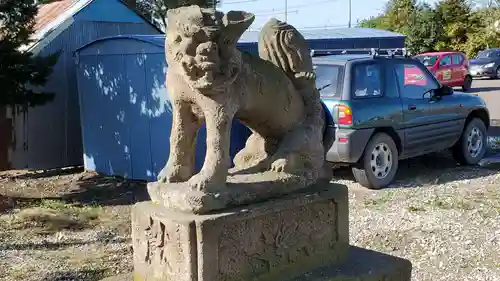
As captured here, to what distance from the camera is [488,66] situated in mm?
27375

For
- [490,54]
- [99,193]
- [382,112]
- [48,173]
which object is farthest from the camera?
[490,54]

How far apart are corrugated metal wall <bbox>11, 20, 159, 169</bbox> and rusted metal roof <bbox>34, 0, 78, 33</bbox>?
65 cm

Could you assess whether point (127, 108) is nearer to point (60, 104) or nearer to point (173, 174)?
point (60, 104)

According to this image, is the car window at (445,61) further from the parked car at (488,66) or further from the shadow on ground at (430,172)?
the shadow on ground at (430,172)

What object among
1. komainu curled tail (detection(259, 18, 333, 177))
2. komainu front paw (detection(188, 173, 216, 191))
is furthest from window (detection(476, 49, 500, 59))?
komainu front paw (detection(188, 173, 216, 191))

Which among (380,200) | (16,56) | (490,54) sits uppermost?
(490,54)

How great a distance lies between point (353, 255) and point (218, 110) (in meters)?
1.45

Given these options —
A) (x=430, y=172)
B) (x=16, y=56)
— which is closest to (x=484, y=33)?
(x=430, y=172)

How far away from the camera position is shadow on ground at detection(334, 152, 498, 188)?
851 centimetres

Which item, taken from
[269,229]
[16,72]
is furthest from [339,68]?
[269,229]

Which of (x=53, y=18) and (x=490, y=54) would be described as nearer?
(x=53, y=18)

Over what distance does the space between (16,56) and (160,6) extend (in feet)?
10.4

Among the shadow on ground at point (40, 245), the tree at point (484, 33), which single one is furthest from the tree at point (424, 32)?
the shadow on ground at point (40, 245)

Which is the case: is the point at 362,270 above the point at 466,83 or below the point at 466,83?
below
